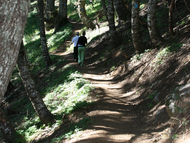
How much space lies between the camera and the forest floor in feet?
14.5

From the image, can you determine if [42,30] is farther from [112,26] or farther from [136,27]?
[136,27]

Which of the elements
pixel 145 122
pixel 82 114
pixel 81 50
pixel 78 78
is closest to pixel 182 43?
pixel 145 122

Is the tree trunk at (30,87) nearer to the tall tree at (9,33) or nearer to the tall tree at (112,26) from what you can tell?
the tall tree at (9,33)

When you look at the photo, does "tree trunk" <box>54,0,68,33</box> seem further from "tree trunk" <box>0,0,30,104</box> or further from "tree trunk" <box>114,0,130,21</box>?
"tree trunk" <box>0,0,30,104</box>

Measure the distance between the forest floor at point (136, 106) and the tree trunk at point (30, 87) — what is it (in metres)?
1.27

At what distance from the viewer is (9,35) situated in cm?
202

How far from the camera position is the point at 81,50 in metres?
11.6

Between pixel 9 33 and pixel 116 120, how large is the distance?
4.37m

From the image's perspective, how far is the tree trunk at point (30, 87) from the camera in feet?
20.1

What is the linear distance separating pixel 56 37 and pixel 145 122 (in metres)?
19.9

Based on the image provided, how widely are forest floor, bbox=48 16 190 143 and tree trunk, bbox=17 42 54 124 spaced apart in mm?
1270

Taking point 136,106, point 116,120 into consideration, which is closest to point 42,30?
point 136,106

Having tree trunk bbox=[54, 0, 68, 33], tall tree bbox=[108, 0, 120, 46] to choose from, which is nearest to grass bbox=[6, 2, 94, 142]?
tall tree bbox=[108, 0, 120, 46]

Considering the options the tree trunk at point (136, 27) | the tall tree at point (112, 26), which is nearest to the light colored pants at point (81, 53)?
the tall tree at point (112, 26)
